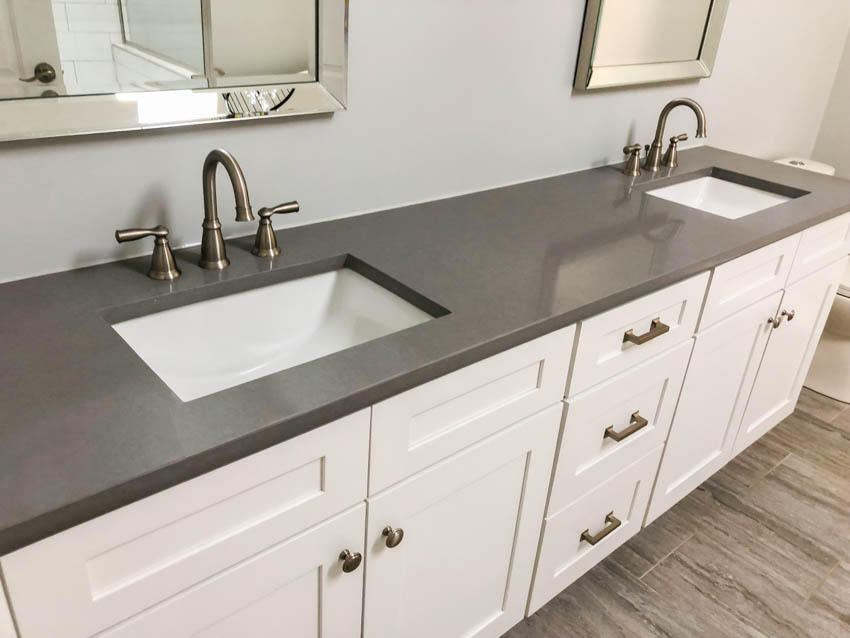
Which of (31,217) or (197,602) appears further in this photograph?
(31,217)

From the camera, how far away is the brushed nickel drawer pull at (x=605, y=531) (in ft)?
5.32

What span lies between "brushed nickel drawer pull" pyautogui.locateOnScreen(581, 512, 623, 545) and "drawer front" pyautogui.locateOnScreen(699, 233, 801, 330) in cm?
50

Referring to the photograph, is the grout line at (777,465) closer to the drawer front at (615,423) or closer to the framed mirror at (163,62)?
the drawer front at (615,423)

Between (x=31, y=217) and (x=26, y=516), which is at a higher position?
(x=31, y=217)

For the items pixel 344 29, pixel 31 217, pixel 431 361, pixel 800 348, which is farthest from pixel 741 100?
pixel 31 217

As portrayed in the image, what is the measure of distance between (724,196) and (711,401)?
0.69m

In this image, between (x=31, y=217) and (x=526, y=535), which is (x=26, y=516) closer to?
(x=31, y=217)

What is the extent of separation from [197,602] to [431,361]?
1.43ft

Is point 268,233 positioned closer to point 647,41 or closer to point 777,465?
point 647,41

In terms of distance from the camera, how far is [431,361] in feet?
3.31

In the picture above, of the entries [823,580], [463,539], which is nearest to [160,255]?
[463,539]

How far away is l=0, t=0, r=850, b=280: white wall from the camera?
3.76 feet

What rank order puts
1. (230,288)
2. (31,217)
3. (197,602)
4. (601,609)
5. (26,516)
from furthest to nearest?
(601,609)
(230,288)
(31,217)
(197,602)
(26,516)

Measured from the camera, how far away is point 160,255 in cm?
118
